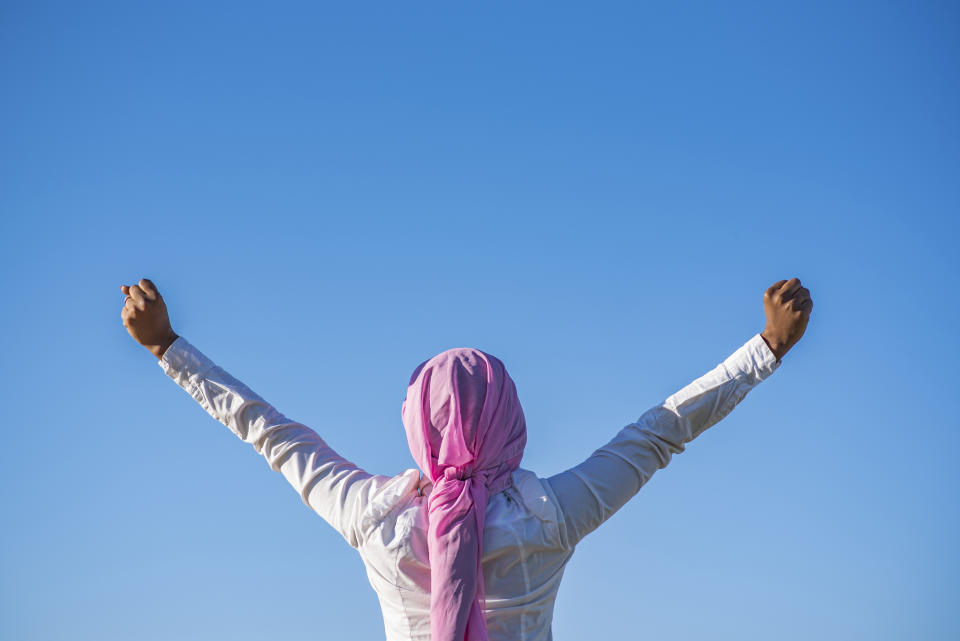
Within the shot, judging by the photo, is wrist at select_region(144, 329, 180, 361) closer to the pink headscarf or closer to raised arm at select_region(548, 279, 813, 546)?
the pink headscarf

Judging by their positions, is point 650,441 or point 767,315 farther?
point 767,315

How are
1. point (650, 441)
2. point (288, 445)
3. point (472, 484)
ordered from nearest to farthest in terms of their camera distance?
1. point (472, 484)
2. point (650, 441)
3. point (288, 445)

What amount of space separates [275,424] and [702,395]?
1.96 metres

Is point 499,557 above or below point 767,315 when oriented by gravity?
below

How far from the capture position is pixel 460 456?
4219 mm

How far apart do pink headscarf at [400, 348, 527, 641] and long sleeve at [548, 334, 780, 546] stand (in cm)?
31

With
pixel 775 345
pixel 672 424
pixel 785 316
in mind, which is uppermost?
pixel 785 316

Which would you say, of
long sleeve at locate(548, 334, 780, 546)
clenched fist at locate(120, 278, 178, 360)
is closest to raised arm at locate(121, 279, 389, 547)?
clenched fist at locate(120, 278, 178, 360)

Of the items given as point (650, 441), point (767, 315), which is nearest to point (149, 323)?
point (650, 441)

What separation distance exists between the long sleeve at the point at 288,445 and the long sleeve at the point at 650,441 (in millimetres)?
890

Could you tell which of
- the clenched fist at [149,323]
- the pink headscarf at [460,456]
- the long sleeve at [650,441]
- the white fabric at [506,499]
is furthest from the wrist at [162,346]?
the long sleeve at [650,441]

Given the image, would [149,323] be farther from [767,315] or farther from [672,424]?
[767,315]

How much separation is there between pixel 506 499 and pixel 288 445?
1.04 metres

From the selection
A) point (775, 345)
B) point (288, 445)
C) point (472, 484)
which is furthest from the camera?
point (775, 345)
